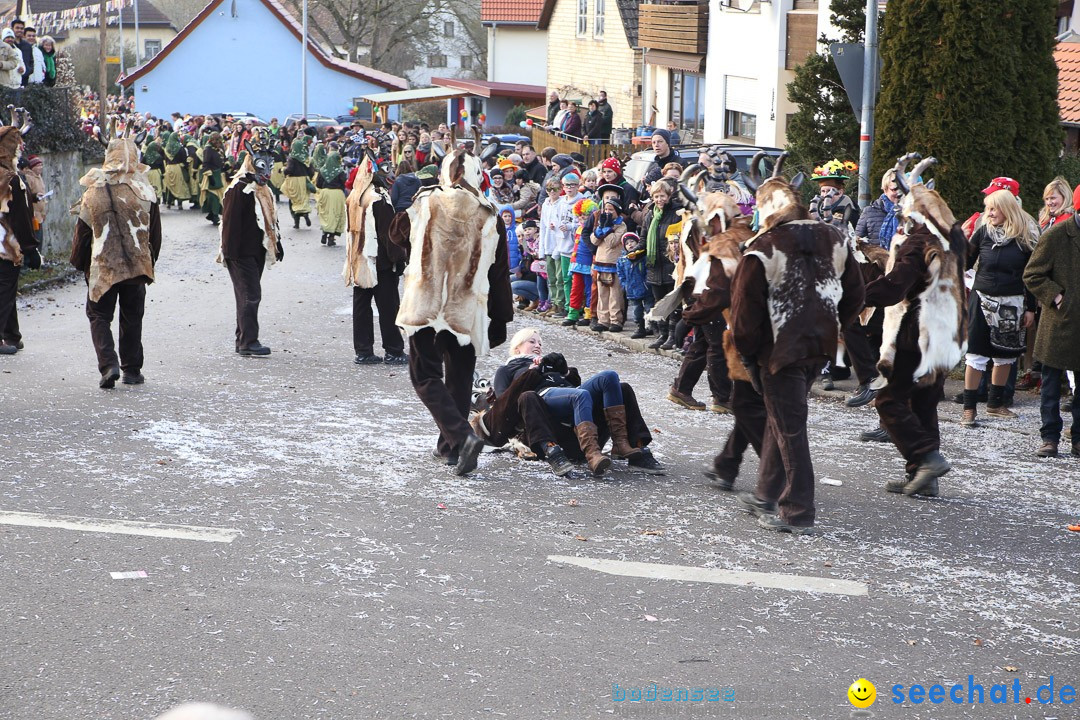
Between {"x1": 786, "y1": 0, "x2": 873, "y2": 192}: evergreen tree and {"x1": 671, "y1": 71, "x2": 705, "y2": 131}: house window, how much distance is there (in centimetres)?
1520

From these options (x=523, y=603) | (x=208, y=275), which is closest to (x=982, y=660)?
(x=523, y=603)

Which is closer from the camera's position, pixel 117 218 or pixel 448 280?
pixel 448 280

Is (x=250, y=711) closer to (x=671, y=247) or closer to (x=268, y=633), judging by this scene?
(x=268, y=633)

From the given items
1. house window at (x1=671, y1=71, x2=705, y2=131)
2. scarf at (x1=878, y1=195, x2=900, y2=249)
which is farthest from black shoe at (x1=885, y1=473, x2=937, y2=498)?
house window at (x1=671, y1=71, x2=705, y2=131)

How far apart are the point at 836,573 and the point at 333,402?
524cm

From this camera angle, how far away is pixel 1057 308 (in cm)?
886

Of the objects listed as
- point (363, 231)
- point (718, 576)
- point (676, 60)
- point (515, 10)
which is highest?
point (515, 10)

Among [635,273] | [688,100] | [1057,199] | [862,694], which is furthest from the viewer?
[688,100]

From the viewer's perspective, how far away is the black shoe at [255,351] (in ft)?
41.6

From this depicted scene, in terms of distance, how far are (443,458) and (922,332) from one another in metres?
3.05

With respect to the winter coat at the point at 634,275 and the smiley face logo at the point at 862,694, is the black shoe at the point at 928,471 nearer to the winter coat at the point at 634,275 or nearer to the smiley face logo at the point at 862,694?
the smiley face logo at the point at 862,694

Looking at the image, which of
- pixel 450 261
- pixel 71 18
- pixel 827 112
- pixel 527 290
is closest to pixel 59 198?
pixel 527 290

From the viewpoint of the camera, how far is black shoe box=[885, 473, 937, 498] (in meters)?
7.71

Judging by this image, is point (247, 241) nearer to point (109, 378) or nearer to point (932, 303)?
point (109, 378)
